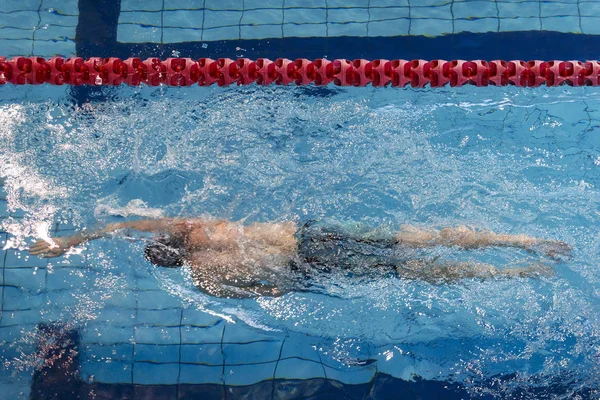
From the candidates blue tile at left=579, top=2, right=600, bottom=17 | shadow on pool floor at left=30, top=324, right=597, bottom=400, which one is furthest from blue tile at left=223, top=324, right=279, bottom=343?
blue tile at left=579, top=2, right=600, bottom=17

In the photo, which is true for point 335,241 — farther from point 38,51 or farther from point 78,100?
point 38,51

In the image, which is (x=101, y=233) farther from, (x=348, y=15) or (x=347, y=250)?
(x=348, y=15)

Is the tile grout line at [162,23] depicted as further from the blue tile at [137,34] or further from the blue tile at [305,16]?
the blue tile at [305,16]

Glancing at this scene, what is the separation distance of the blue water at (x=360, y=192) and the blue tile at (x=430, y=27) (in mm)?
654

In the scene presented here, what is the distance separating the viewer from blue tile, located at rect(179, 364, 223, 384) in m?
3.18

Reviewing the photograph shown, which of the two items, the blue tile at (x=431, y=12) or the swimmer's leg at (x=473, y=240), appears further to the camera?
the blue tile at (x=431, y=12)

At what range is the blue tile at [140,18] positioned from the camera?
4469 millimetres

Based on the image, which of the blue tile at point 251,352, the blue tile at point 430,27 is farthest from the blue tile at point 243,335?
the blue tile at point 430,27

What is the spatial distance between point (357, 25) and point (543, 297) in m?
2.36

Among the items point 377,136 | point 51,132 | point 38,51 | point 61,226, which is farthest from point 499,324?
point 38,51

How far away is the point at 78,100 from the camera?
4.03m

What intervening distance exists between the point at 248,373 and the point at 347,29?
2602mm

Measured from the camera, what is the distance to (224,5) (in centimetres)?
462

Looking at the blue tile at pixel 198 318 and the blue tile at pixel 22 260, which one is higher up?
the blue tile at pixel 22 260
